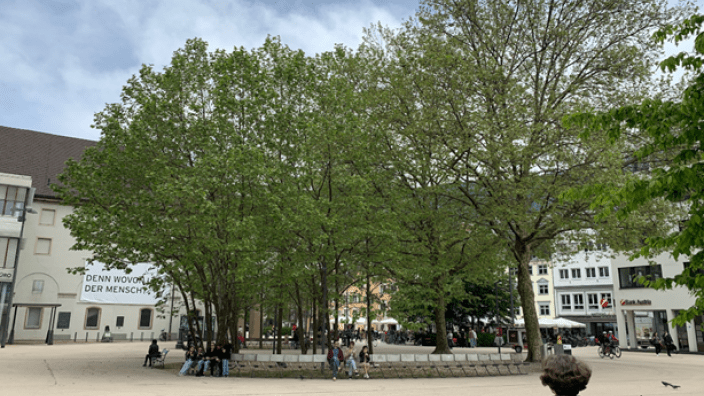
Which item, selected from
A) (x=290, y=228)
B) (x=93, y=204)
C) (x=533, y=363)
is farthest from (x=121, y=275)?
(x=533, y=363)

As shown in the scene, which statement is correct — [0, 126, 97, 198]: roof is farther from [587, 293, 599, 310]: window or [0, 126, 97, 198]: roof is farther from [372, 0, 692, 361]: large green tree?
[587, 293, 599, 310]: window

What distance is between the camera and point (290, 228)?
57.1ft

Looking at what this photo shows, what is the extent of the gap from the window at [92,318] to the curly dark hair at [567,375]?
50099 millimetres

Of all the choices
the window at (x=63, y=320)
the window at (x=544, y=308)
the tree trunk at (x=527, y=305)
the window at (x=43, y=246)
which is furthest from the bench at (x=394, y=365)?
the window at (x=544, y=308)

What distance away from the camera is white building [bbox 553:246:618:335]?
6216cm

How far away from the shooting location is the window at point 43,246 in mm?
44188

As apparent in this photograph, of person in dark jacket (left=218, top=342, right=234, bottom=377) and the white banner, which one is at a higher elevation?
the white banner

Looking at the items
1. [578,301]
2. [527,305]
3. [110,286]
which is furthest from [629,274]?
[110,286]

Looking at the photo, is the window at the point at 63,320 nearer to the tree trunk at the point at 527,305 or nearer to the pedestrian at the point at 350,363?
the pedestrian at the point at 350,363

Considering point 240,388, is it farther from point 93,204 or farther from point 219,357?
point 93,204

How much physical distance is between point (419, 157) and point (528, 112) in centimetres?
472

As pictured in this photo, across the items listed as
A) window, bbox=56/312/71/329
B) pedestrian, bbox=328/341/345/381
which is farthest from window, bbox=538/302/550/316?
pedestrian, bbox=328/341/345/381

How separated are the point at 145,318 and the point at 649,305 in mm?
43239

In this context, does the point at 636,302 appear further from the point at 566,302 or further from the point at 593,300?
the point at 566,302
